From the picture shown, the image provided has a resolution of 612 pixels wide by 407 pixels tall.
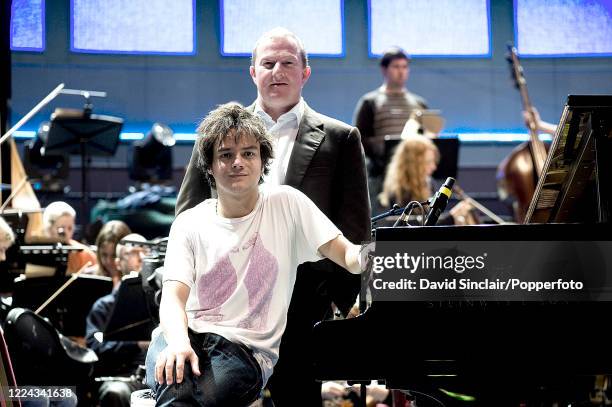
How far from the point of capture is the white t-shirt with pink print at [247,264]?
2869mm

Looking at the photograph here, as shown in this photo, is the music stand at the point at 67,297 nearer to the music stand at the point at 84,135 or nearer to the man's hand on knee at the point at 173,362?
the music stand at the point at 84,135

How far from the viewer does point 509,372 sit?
2.70m

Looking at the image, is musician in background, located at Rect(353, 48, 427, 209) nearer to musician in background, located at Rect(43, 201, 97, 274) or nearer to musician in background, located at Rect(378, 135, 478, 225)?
musician in background, located at Rect(378, 135, 478, 225)

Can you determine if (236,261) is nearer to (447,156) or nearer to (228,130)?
(228,130)

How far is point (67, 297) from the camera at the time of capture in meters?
5.49

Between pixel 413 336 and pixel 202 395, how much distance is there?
59 cm

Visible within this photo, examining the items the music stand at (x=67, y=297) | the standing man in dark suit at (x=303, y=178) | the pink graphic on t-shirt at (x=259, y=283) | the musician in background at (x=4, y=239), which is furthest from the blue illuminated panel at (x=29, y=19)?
the pink graphic on t-shirt at (x=259, y=283)

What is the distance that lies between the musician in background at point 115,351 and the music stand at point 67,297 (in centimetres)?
8

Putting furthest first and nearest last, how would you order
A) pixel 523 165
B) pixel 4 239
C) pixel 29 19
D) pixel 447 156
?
pixel 523 165, pixel 447 156, pixel 29 19, pixel 4 239

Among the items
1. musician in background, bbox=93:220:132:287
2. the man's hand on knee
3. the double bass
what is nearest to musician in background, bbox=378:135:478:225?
the double bass

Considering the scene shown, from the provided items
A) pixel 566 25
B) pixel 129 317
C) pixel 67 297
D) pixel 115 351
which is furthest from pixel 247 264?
pixel 566 25

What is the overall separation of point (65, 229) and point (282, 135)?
3281 mm

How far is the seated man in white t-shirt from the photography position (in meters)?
2.78

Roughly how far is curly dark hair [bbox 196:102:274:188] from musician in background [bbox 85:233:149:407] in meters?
2.21
